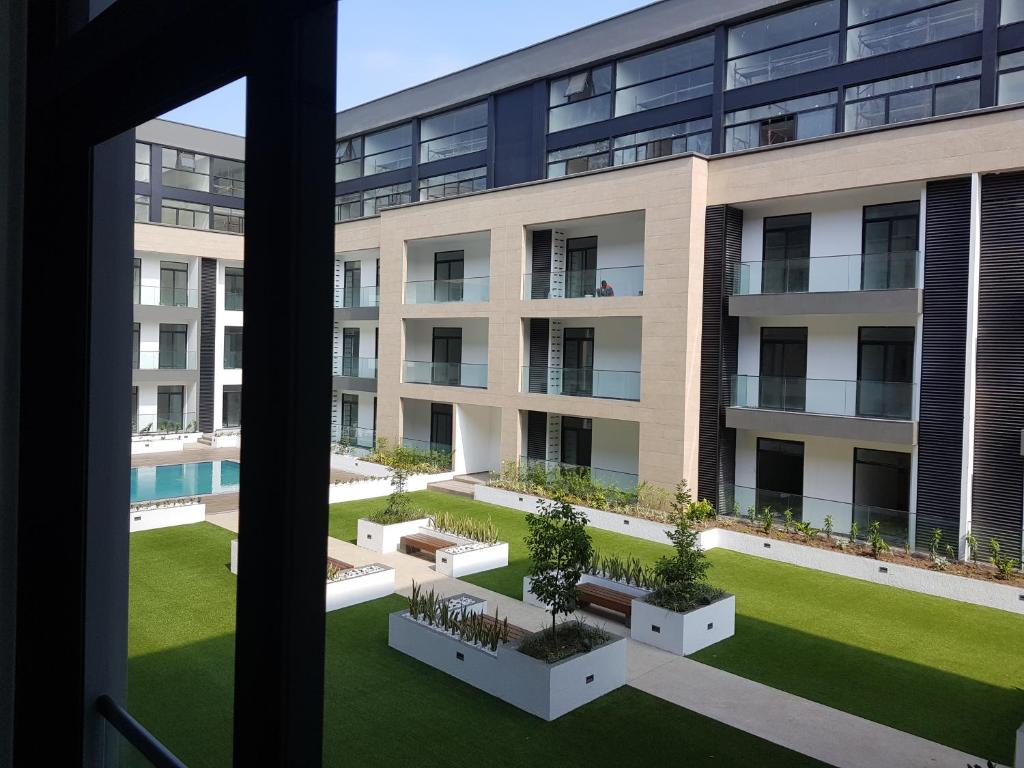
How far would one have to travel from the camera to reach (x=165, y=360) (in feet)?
79.7

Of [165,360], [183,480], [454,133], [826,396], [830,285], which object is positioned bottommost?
[183,480]

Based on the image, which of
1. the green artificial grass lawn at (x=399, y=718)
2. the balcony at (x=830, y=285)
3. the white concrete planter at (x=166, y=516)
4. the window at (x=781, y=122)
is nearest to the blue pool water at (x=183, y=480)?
the white concrete planter at (x=166, y=516)

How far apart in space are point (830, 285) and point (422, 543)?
27.6 feet

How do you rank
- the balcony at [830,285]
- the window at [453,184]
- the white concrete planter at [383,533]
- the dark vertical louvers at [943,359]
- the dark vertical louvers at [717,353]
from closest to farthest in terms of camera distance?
the dark vertical louvers at [943,359], the white concrete planter at [383,533], the balcony at [830,285], the dark vertical louvers at [717,353], the window at [453,184]

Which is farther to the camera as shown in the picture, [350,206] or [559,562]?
[350,206]

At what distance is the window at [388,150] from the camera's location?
79.6ft

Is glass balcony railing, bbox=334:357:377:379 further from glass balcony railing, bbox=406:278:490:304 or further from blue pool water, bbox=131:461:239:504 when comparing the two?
blue pool water, bbox=131:461:239:504

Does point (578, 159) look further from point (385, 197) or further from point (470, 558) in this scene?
point (470, 558)

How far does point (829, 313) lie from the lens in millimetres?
14117

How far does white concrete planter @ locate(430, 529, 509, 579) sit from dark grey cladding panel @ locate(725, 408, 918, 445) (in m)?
5.63

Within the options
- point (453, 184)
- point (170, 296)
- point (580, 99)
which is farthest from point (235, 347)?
point (170, 296)

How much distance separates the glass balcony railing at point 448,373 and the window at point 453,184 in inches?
178

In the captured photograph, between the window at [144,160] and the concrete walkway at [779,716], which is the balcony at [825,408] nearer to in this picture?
the concrete walkway at [779,716]

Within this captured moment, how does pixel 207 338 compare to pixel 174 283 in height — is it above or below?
below
